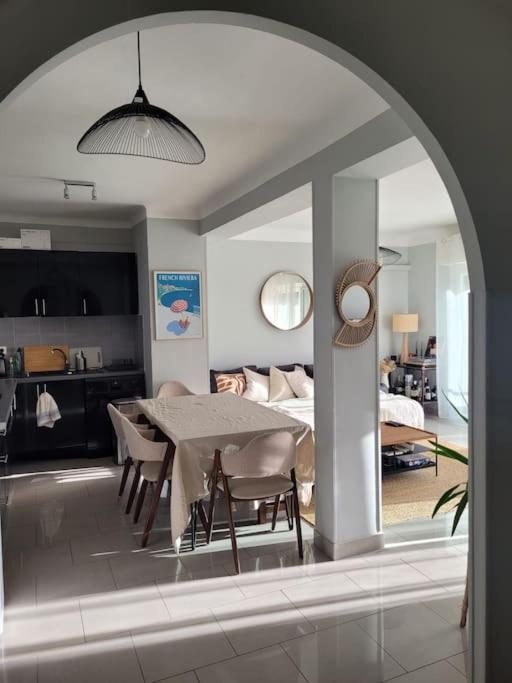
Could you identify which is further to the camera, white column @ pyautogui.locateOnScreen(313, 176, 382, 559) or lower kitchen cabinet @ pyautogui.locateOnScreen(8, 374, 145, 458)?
lower kitchen cabinet @ pyautogui.locateOnScreen(8, 374, 145, 458)

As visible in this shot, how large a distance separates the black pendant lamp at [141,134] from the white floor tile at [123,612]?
2.24 metres

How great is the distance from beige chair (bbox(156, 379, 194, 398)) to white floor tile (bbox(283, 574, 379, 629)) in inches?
103

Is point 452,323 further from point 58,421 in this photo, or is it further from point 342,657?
point 342,657

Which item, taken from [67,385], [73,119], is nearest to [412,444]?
[67,385]

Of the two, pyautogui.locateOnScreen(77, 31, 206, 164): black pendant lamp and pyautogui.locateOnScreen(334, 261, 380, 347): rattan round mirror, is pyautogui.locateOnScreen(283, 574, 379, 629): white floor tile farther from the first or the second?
pyautogui.locateOnScreen(77, 31, 206, 164): black pendant lamp

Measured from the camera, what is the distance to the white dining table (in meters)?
3.23

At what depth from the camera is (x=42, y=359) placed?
597 centimetres

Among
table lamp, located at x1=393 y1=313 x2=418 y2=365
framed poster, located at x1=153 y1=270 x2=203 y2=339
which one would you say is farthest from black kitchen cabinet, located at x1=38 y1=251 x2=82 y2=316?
table lamp, located at x1=393 y1=313 x2=418 y2=365

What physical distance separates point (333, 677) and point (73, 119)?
3062mm

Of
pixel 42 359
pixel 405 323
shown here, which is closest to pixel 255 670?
pixel 42 359

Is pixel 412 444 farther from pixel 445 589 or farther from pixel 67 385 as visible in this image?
pixel 67 385

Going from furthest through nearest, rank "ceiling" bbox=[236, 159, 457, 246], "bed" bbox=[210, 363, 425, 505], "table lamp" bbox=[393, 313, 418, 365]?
"table lamp" bbox=[393, 313, 418, 365], "ceiling" bbox=[236, 159, 457, 246], "bed" bbox=[210, 363, 425, 505]

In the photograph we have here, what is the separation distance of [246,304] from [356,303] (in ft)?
12.6

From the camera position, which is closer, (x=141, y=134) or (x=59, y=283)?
(x=141, y=134)
